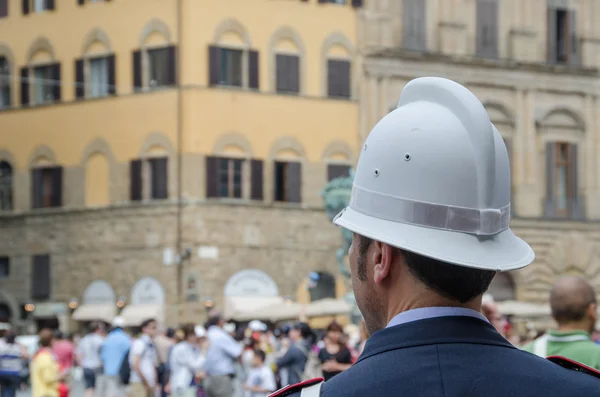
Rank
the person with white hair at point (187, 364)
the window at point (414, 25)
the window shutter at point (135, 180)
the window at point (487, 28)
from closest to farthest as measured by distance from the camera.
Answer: the person with white hair at point (187, 364) → the window shutter at point (135, 180) → the window at point (414, 25) → the window at point (487, 28)

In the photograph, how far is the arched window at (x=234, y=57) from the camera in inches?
→ 1470

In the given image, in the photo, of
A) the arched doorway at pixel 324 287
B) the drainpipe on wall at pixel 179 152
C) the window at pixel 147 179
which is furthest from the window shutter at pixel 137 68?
the arched doorway at pixel 324 287

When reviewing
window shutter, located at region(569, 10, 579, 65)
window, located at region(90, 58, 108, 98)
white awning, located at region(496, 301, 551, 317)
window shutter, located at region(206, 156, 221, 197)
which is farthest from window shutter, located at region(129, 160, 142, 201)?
window shutter, located at region(569, 10, 579, 65)

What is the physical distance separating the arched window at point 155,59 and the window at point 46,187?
3461mm

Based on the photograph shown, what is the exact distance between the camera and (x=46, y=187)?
129 feet

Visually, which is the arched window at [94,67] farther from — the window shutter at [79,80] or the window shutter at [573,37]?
the window shutter at [573,37]

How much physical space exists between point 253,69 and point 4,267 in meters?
8.81

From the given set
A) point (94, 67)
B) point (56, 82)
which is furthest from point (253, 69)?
point (56, 82)

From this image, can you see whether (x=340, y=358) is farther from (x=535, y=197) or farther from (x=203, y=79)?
(x=535, y=197)

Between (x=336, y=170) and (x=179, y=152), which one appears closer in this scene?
(x=179, y=152)

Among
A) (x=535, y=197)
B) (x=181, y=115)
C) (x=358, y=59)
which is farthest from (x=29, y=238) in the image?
(x=535, y=197)

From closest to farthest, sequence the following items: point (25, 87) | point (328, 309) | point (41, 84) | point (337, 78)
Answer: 1. point (328, 309)
2. point (337, 78)
3. point (41, 84)
4. point (25, 87)

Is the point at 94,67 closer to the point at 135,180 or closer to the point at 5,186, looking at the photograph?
the point at 135,180

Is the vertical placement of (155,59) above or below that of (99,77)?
above
